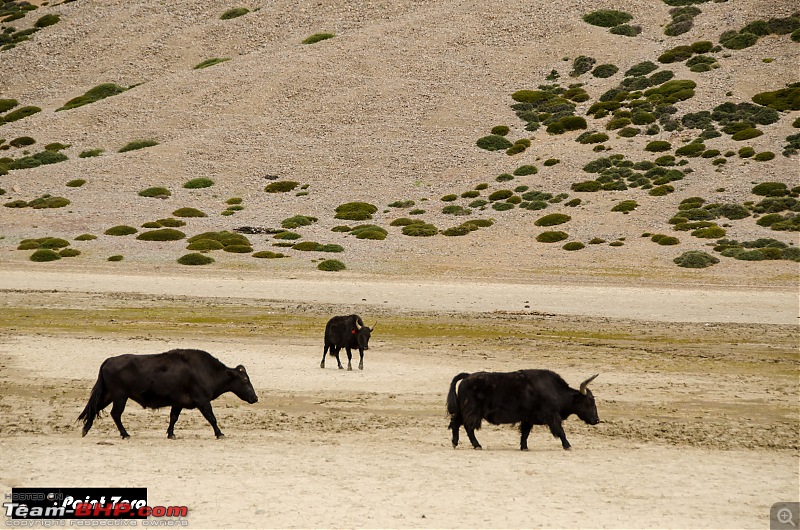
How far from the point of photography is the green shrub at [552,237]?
53744mm

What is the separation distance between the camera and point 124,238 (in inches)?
2151

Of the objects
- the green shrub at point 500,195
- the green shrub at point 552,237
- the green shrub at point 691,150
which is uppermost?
the green shrub at point 691,150

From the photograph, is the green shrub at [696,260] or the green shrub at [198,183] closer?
the green shrub at [696,260]

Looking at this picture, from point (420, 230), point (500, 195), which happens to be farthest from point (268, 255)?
point (500, 195)

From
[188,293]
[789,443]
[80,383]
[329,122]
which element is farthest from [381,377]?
[329,122]

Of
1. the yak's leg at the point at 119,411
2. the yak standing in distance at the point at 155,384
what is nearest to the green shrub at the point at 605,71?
the yak standing in distance at the point at 155,384

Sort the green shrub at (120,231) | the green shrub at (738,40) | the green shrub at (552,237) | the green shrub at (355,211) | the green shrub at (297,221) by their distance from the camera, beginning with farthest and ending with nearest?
the green shrub at (738,40), the green shrub at (355,211), the green shrub at (297,221), the green shrub at (120,231), the green shrub at (552,237)

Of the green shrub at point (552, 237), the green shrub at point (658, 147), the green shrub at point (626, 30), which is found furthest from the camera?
the green shrub at point (626, 30)

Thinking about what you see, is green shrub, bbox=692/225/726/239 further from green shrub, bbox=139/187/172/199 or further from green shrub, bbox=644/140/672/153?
green shrub, bbox=139/187/172/199

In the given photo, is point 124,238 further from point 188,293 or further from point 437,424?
point 437,424

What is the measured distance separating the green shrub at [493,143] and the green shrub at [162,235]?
110 feet

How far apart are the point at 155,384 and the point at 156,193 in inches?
2255

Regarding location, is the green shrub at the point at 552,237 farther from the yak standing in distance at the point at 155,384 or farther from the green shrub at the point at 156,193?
the yak standing in distance at the point at 155,384

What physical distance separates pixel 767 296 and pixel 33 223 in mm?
44481
